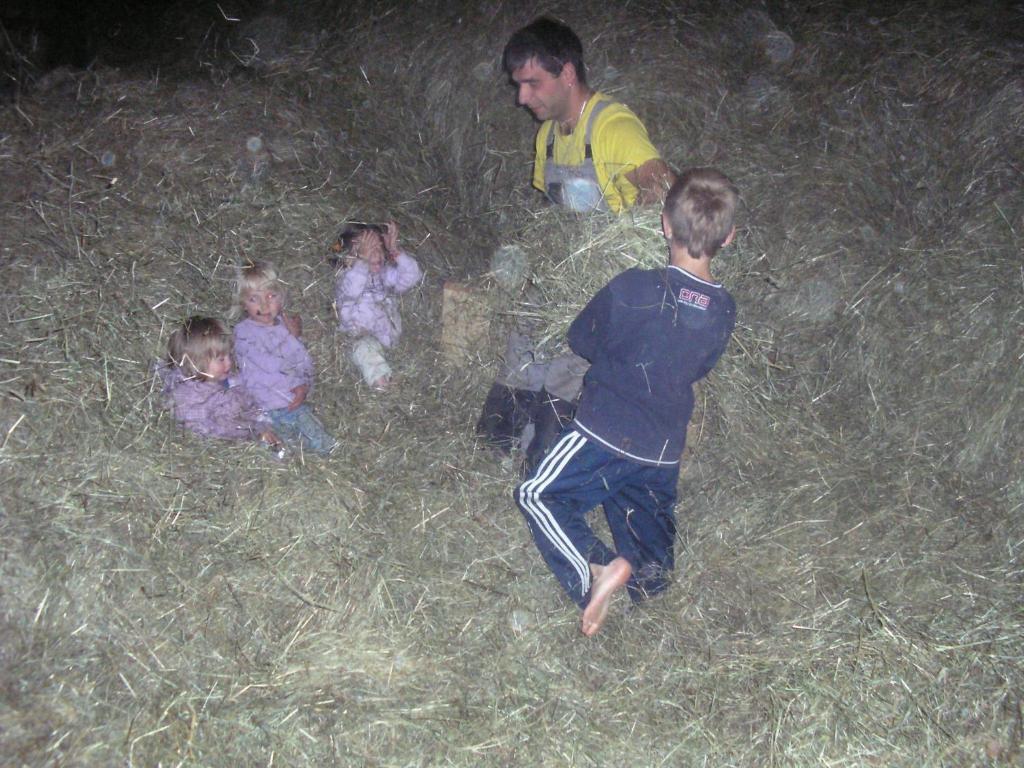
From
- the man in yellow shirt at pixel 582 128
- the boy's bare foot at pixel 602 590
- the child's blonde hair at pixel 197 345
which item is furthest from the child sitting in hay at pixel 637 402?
the child's blonde hair at pixel 197 345

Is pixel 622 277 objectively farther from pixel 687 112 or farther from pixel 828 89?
pixel 828 89

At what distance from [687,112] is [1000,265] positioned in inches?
79.3

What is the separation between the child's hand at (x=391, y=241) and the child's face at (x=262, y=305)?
783mm

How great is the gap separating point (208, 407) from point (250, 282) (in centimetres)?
67

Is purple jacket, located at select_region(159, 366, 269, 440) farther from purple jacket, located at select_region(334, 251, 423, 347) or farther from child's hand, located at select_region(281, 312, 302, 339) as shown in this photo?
purple jacket, located at select_region(334, 251, 423, 347)

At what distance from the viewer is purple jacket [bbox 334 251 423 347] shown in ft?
14.3

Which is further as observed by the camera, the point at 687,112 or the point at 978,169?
the point at 687,112

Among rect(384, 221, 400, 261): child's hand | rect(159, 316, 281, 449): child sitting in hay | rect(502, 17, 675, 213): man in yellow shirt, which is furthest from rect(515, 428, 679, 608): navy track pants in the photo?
rect(384, 221, 400, 261): child's hand

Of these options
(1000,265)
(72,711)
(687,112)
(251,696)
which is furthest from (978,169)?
(72,711)

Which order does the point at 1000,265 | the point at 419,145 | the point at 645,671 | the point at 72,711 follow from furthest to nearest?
the point at 419,145 < the point at 1000,265 < the point at 645,671 < the point at 72,711

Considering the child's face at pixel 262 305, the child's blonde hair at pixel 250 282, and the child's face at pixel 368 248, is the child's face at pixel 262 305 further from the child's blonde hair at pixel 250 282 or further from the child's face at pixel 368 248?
the child's face at pixel 368 248

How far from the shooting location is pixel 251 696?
289 cm

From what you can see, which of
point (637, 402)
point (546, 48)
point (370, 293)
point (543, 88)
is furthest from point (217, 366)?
point (546, 48)

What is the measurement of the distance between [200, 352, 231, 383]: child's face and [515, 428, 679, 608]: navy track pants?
149 cm
